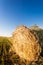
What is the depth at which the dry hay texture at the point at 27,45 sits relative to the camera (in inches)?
279

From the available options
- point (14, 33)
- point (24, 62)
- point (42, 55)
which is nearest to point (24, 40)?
point (14, 33)

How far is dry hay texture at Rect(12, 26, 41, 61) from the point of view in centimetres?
709

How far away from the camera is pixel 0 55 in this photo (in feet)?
26.4

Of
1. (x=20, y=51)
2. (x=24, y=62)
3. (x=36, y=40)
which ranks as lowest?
(x=24, y=62)

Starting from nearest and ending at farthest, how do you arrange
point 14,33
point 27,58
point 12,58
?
point 27,58, point 14,33, point 12,58

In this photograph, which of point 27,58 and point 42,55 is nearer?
point 27,58

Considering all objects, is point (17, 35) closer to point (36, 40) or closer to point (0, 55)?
point (36, 40)

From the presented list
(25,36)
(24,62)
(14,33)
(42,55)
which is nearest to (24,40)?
(25,36)

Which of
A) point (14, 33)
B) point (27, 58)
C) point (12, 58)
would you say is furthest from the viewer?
point (12, 58)

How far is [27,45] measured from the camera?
709 cm

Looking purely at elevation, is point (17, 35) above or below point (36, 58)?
above

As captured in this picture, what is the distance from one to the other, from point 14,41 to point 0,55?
117 cm

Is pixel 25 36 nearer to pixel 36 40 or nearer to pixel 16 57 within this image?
pixel 36 40

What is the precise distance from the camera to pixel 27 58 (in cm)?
717
